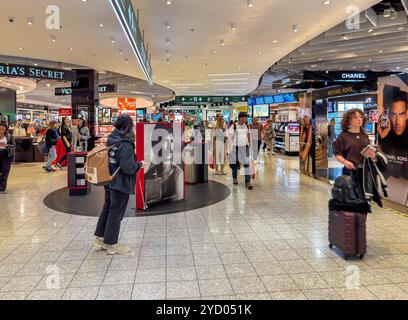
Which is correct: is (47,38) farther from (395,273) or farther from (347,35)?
(395,273)

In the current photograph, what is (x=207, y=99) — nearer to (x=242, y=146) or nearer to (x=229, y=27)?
(x=229, y=27)

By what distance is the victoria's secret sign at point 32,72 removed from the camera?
8.68 metres

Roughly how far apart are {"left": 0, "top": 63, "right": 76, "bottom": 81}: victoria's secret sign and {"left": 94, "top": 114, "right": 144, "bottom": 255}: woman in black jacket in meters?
6.97

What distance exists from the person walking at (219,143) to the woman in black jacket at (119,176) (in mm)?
5793

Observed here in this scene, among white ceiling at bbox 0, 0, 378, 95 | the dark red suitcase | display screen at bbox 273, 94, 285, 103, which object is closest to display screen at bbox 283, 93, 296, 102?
display screen at bbox 273, 94, 285, 103

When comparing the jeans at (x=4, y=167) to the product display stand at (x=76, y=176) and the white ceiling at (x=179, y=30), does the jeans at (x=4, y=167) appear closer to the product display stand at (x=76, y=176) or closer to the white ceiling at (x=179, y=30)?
the product display stand at (x=76, y=176)

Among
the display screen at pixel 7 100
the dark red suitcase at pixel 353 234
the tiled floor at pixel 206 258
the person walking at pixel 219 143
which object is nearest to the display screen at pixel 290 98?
the person walking at pixel 219 143

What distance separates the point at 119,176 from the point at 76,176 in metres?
3.38

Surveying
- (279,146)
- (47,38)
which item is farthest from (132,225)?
(279,146)

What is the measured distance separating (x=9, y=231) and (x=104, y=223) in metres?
1.63

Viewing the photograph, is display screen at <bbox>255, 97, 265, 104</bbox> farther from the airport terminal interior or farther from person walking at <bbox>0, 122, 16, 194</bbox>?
person walking at <bbox>0, 122, 16, 194</bbox>

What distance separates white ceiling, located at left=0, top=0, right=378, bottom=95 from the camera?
19.4 ft

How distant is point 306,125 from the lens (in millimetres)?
8656
